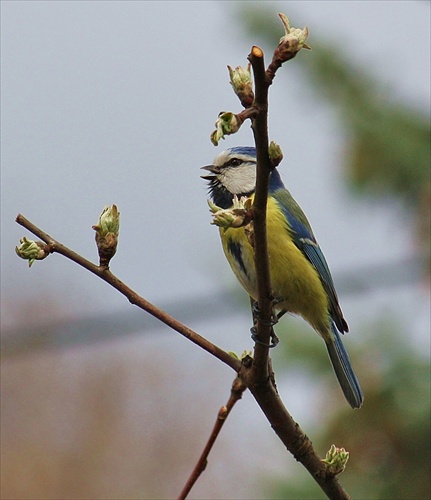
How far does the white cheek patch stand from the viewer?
239cm

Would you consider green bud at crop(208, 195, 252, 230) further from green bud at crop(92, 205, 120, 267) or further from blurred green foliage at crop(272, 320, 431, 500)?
blurred green foliage at crop(272, 320, 431, 500)

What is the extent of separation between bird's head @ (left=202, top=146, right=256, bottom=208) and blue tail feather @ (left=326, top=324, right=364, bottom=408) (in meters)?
0.45

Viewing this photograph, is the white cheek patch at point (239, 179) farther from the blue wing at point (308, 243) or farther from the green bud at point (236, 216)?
the green bud at point (236, 216)

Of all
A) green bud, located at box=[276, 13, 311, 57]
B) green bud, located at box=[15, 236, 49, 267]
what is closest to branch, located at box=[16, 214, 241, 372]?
green bud, located at box=[15, 236, 49, 267]

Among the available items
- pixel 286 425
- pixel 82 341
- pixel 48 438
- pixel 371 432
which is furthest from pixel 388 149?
pixel 48 438

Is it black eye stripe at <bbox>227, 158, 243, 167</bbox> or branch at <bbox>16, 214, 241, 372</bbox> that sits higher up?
black eye stripe at <bbox>227, 158, 243, 167</bbox>

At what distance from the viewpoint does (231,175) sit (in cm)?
246

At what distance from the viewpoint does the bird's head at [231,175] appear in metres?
2.40

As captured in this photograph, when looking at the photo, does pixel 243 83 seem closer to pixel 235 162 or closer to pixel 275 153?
pixel 275 153

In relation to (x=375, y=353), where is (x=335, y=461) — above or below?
below

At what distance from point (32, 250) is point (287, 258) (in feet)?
3.71

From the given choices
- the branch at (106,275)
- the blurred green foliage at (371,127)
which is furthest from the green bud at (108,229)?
the blurred green foliage at (371,127)

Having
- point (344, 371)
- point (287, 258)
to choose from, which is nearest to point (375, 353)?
point (344, 371)

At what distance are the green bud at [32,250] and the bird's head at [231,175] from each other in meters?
1.16
